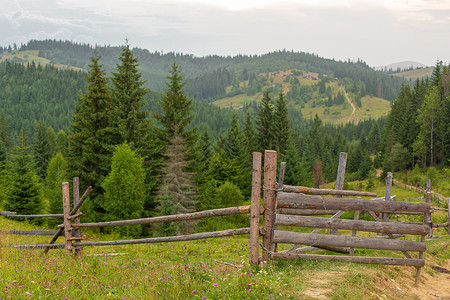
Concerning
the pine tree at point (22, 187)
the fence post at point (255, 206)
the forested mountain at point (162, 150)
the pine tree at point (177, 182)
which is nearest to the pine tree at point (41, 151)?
the forested mountain at point (162, 150)

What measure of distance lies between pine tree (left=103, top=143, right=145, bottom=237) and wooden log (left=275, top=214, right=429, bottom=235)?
17924mm

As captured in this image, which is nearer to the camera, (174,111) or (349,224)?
(349,224)

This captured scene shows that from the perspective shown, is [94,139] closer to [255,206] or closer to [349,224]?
[255,206]

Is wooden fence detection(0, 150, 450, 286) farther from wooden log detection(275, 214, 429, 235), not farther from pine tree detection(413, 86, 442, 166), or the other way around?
pine tree detection(413, 86, 442, 166)

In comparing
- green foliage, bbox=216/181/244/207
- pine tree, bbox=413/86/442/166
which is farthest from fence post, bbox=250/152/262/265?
pine tree, bbox=413/86/442/166

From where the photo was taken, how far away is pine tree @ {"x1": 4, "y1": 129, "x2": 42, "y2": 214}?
87.5 ft

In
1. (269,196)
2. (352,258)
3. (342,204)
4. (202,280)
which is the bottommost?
(352,258)

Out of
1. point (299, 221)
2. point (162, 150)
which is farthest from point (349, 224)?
point (162, 150)

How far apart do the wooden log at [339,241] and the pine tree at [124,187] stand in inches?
699

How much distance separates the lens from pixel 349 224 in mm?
7199

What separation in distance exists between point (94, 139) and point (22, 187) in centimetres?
742

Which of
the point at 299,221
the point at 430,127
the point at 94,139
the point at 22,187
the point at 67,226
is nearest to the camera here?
the point at 299,221

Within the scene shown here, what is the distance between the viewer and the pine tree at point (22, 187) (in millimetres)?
26658

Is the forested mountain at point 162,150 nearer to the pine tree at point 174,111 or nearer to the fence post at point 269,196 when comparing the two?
the pine tree at point 174,111
